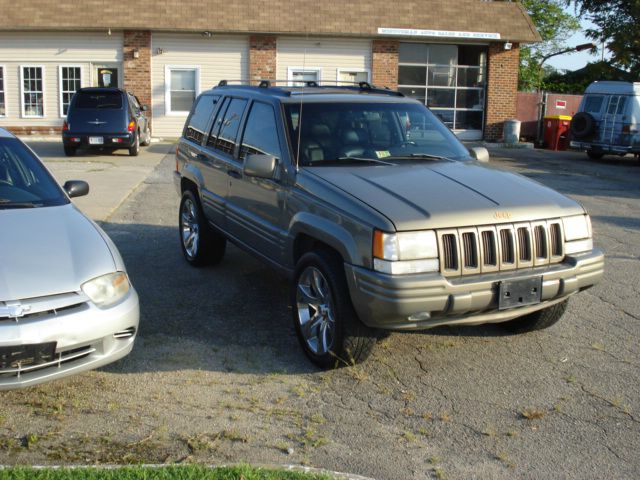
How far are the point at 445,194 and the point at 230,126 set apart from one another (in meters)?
2.59

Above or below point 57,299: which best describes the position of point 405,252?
above

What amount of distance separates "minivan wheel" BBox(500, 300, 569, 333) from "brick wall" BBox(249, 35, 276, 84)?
794 inches

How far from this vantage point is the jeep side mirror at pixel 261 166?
18.1ft

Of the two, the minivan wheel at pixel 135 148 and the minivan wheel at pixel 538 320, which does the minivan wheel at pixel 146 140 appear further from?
the minivan wheel at pixel 538 320

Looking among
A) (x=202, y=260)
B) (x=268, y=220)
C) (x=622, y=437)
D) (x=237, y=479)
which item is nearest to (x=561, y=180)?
(x=202, y=260)

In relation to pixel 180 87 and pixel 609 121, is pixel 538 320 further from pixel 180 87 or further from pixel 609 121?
pixel 180 87

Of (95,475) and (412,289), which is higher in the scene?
(412,289)

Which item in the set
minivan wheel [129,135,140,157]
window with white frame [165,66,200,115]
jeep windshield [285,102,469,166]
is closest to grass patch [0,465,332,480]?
jeep windshield [285,102,469,166]

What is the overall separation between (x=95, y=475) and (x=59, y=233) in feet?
6.34

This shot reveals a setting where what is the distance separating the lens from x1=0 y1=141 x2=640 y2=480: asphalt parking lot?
3932mm

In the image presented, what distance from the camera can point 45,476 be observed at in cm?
352

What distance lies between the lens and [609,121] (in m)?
21.6

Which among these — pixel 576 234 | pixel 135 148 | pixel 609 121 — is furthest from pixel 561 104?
pixel 576 234

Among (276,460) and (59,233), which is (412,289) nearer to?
(276,460)
